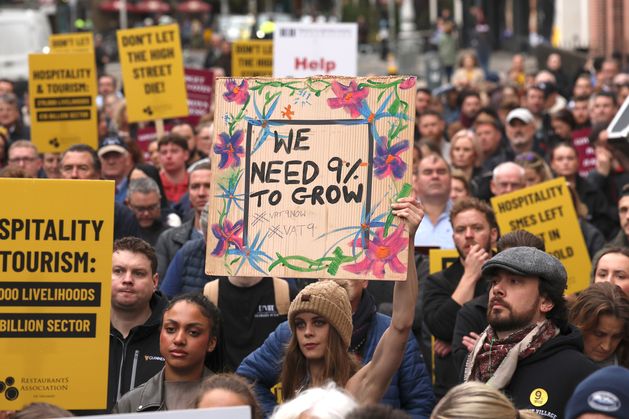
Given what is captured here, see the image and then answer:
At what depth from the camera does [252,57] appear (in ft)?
56.4

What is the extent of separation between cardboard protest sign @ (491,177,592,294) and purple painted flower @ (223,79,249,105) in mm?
3993

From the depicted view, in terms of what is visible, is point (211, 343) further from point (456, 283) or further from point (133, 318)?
point (456, 283)

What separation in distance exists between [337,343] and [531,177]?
17.0 feet

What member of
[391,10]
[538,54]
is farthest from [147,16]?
[538,54]

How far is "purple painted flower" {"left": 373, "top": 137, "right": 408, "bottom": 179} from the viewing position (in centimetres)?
652

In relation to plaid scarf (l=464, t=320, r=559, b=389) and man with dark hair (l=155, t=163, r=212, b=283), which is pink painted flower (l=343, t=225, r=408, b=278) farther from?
man with dark hair (l=155, t=163, r=212, b=283)

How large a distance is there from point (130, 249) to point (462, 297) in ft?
5.86

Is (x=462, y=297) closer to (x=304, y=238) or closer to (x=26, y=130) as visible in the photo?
(x=304, y=238)

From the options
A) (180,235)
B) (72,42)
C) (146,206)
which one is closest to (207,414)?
(180,235)

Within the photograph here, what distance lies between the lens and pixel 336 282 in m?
7.28

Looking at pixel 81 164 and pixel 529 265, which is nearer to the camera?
pixel 529 265

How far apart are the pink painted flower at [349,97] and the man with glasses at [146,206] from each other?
4.32 metres

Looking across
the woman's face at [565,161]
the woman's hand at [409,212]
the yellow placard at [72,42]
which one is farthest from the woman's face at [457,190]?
the yellow placard at [72,42]

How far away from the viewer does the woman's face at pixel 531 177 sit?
38.3ft
